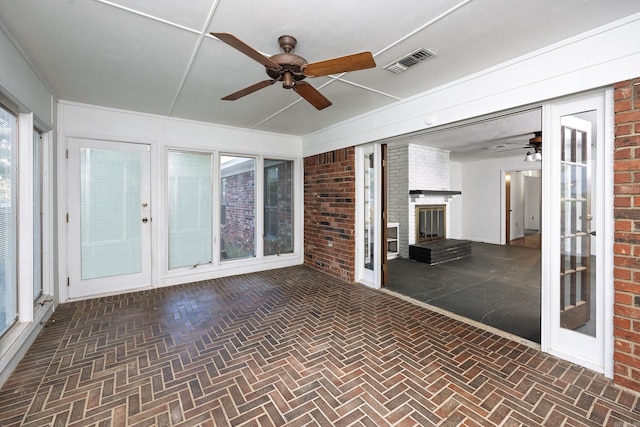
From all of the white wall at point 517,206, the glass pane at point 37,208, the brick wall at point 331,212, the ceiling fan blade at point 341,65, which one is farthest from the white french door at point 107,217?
the white wall at point 517,206

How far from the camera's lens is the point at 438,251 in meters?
5.78

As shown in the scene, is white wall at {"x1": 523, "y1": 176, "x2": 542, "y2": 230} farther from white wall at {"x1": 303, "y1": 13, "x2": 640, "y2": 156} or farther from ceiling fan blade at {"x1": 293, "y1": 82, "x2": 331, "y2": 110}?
ceiling fan blade at {"x1": 293, "y1": 82, "x2": 331, "y2": 110}

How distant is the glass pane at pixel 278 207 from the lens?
5309 mm

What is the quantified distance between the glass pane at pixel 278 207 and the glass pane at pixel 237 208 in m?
0.27

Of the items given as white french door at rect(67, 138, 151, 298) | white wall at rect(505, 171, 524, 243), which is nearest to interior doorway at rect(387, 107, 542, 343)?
white wall at rect(505, 171, 524, 243)

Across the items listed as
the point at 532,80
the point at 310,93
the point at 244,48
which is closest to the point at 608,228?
the point at 532,80

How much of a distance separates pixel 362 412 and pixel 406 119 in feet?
10.1

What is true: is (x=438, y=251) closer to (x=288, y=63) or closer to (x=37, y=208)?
(x=288, y=63)

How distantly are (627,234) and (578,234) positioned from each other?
415 millimetres

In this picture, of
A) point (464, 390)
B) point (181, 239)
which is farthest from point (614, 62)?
point (181, 239)

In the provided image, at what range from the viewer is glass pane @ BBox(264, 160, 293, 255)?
17.4 ft

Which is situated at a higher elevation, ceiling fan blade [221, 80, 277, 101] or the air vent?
the air vent

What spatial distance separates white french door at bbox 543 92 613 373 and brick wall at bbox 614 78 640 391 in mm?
72

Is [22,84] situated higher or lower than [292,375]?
higher
